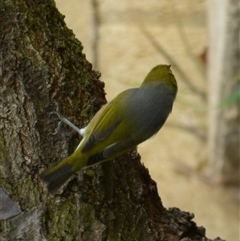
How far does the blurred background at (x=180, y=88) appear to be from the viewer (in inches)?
114

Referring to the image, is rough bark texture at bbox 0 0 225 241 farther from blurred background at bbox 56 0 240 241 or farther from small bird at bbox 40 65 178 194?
blurred background at bbox 56 0 240 241

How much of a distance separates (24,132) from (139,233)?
12.1 inches

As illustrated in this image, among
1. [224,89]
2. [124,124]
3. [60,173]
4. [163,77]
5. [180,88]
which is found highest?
[180,88]

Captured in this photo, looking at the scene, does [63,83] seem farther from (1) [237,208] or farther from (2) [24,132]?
(1) [237,208]

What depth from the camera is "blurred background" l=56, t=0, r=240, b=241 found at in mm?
2906

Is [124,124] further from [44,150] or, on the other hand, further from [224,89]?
[224,89]

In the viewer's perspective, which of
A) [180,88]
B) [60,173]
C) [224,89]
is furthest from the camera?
[180,88]

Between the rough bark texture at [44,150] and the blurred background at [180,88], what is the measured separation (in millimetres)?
1660

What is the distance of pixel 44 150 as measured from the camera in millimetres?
1038

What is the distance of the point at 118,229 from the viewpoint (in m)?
1.08

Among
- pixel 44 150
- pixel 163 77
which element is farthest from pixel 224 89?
pixel 44 150

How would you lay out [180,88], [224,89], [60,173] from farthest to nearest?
[180,88] → [224,89] → [60,173]

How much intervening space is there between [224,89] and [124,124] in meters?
1.50

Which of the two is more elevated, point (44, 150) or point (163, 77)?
point (163, 77)
